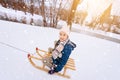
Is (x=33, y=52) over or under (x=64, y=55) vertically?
under

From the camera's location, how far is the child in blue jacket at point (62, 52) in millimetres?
2775

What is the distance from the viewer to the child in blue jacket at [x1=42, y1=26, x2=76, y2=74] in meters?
2.78

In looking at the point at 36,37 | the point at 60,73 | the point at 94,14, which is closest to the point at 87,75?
the point at 60,73

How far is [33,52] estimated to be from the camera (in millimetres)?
3625

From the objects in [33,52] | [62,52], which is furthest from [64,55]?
[33,52]

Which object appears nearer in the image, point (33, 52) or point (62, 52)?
point (62, 52)

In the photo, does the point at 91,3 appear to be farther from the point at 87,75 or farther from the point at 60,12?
the point at 87,75

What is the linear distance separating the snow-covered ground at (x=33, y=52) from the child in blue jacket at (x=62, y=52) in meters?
0.15

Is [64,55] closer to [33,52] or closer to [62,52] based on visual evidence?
[62,52]

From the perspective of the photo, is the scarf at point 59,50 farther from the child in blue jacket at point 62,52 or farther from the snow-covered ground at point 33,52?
the snow-covered ground at point 33,52

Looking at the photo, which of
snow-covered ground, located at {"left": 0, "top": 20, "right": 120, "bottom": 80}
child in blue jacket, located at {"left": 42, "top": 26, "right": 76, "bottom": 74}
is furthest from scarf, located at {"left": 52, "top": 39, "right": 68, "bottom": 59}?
snow-covered ground, located at {"left": 0, "top": 20, "right": 120, "bottom": 80}

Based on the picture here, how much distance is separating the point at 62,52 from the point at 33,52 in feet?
3.24

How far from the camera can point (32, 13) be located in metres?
6.04

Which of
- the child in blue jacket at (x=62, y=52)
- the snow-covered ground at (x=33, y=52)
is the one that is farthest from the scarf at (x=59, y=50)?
the snow-covered ground at (x=33, y=52)
